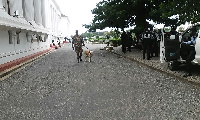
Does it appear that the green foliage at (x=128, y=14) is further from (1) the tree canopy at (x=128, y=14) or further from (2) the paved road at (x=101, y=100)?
(2) the paved road at (x=101, y=100)

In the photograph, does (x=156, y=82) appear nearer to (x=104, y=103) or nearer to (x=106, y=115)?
(x=104, y=103)

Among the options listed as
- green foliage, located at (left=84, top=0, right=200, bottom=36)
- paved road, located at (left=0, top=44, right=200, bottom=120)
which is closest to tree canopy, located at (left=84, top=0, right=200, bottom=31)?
green foliage, located at (left=84, top=0, right=200, bottom=36)

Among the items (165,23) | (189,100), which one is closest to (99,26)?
(165,23)

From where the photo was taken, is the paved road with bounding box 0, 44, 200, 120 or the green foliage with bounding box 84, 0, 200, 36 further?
the green foliage with bounding box 84, 0, 200, 36

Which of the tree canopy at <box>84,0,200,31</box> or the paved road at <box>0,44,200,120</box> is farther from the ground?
the tree canopy at <box>84,0,200,31</box>

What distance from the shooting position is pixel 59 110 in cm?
537

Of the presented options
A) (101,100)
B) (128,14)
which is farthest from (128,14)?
(101,100)

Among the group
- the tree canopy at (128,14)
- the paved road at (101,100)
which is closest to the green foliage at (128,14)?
the tree canopy at (128,14)

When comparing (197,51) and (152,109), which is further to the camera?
(197,51)

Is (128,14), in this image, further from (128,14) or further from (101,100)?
(101,100)

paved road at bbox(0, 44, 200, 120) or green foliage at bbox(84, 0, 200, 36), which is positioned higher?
green foliage at bbox(84, 0, 200, 36)

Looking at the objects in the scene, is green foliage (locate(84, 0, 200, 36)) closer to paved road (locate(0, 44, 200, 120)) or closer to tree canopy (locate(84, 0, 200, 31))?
tree canopy (locate(84, 0, 200, 31))

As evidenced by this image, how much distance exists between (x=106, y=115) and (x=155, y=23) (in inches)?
809

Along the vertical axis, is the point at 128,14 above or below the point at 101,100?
above
